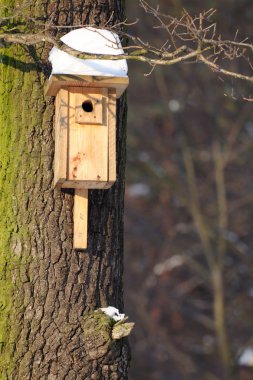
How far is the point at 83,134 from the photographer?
12.1 ft

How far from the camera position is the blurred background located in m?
10.3

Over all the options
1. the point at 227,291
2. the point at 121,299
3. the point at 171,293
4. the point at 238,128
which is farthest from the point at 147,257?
the point at 121,299

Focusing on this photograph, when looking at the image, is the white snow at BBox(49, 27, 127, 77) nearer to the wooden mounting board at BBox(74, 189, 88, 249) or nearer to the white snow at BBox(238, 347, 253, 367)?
the wooden mounting board at BBox(74, 189, 88, 249)

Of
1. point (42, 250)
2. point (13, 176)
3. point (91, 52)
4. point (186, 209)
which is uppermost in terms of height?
point (91, 52)

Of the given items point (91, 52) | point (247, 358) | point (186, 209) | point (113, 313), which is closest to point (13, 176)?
point (91, 52)

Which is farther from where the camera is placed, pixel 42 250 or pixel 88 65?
pixel 42 250

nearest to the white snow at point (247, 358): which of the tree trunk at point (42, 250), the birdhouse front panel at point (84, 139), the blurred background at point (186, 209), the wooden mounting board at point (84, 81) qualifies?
the blurred background at point (186, 209)

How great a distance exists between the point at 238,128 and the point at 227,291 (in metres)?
2.11

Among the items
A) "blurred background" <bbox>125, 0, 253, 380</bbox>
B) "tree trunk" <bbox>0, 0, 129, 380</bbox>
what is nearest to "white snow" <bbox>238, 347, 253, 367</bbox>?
"blurred background" <bbox>125, 0, 253, 380</bbox>

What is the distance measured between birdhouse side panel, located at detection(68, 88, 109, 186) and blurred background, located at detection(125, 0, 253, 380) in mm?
5903

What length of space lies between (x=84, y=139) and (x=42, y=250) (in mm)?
521

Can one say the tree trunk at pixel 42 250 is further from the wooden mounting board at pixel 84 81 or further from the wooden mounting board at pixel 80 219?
the wooden mounting board at pixel 84 81

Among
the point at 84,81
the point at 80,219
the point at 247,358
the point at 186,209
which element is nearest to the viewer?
the point at 84,81

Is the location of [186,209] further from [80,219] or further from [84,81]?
[84,81]
